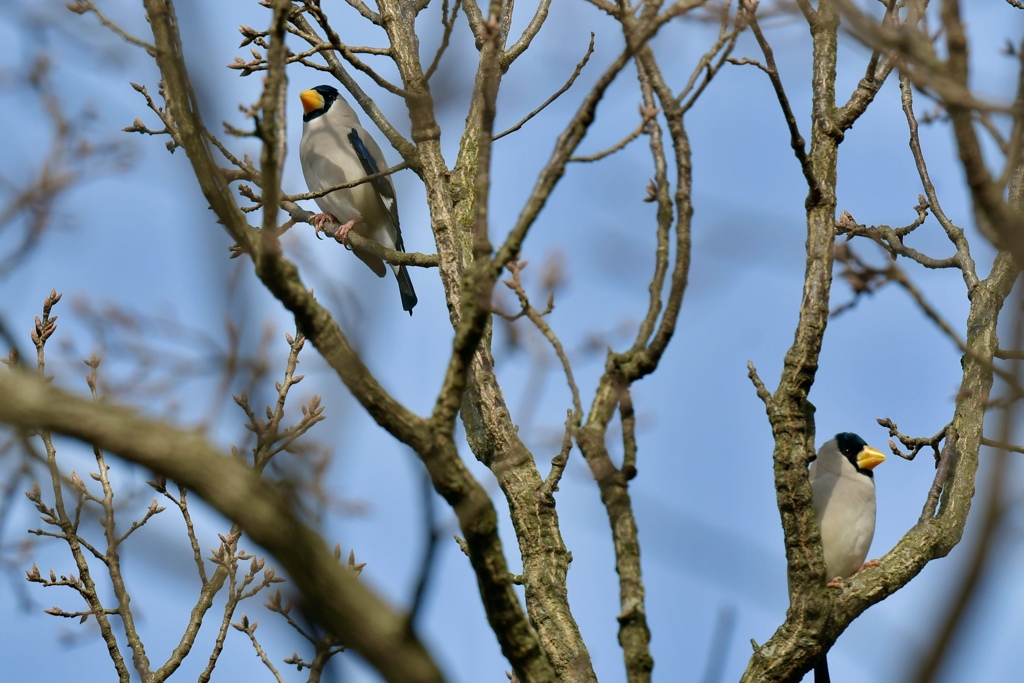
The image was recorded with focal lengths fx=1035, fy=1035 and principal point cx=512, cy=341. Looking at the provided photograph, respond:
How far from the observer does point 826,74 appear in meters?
4.45

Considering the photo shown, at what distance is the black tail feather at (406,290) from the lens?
338 inches

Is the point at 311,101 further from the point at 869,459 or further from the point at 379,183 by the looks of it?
the point at 869,459

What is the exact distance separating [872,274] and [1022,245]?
0.65 m

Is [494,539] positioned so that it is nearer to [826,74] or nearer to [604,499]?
[604,499]

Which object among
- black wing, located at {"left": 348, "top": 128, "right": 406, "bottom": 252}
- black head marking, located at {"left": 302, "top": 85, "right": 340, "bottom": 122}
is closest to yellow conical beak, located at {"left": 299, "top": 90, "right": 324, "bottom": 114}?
black head marking, located at {"left": 302, "top": 85, "right": 340, "bottom": 122}

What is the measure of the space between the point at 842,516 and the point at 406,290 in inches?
163

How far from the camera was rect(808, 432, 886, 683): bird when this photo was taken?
5910mm

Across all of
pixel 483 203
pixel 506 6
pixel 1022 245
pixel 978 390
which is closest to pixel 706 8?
pixel 483 203

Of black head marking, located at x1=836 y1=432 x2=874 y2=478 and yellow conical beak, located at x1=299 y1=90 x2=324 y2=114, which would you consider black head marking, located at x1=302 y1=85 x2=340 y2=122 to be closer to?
yellow conical beak, located at x1=299 y1=90 x2=324 y2=114

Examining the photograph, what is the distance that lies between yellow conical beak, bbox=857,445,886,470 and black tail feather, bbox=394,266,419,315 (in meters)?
3.71

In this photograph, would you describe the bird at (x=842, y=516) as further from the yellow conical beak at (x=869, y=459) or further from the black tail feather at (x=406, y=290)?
the black tail feather at (x=406, y=290)

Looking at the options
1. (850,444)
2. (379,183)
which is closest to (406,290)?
(379,183)

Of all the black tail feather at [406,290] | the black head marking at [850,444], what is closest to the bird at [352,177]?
the black tail feather at [406,290]

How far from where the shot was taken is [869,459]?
6945 mm
